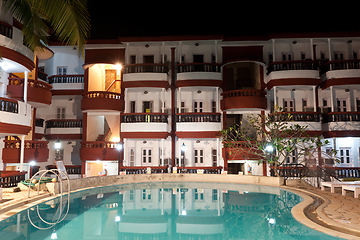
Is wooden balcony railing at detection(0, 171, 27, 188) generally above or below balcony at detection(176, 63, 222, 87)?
below

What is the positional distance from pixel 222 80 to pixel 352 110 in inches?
423

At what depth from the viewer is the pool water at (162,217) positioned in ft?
25.5

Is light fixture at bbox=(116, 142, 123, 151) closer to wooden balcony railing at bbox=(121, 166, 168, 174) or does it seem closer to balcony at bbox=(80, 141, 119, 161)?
balcony at bbox=(80, 141, 119, 161)

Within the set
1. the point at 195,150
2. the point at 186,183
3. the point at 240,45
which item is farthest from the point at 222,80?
the point at 186,183

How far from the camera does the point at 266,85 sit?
22.2 meters

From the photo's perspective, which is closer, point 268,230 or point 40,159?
point 268,230

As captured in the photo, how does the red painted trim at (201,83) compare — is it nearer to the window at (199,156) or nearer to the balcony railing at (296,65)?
the balcony railing at (296,65)

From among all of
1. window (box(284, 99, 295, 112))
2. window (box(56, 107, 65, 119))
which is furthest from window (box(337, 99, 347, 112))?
window (box(56, 107, 65, 119))

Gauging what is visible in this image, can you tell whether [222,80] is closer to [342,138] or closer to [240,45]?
[240,45]

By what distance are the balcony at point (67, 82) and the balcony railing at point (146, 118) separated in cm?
560

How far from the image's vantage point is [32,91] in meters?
17.8

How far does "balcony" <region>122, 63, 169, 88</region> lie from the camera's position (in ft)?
70.4

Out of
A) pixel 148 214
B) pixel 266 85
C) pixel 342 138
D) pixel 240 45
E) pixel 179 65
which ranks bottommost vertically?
pixel 148 214

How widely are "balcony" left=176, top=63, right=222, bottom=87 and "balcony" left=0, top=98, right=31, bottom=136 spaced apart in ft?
36.9
